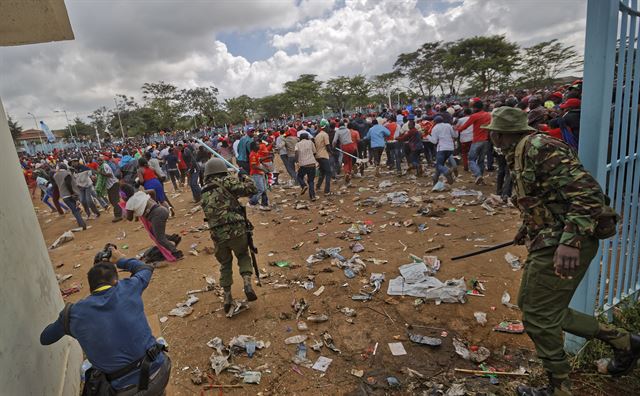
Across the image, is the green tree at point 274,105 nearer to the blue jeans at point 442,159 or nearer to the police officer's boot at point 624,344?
the blue jeans at point 442,159

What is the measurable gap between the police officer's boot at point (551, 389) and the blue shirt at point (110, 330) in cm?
255

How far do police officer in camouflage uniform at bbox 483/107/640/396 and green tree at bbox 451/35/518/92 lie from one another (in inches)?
1557

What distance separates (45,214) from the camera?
40.9 feet

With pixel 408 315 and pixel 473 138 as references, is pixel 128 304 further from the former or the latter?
pixel 473 138

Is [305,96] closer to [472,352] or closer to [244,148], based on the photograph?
[244,148]

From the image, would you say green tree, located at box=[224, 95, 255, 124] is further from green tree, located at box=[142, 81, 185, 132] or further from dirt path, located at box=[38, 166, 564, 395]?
dirt path, located at box=[38, 166, 564, 395]

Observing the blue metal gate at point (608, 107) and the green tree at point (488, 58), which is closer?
the blue metal gate at point (608, 107)

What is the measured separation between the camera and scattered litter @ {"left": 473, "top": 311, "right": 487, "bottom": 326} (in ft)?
10.9

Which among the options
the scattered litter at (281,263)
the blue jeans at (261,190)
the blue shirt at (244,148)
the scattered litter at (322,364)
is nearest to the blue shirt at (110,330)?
the scattered litter at (322,364)

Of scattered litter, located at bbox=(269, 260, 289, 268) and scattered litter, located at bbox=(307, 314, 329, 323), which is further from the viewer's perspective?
scattered litter, located at bbox=(269, 260, 289, 268)

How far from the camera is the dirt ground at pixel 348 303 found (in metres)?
2.89

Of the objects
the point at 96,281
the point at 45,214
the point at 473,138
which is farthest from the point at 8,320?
the point at 45,214

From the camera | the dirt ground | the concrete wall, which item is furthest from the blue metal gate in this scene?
the concrete wall

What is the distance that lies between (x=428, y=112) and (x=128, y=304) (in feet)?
39.4
